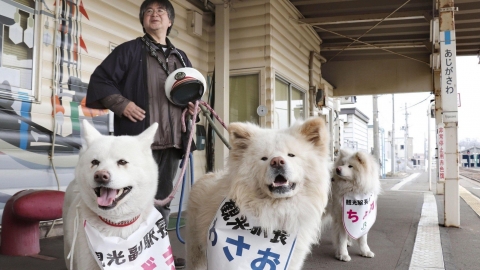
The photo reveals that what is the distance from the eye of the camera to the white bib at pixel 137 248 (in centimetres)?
201

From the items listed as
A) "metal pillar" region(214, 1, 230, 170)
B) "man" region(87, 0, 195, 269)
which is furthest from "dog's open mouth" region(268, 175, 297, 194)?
"metal pillar" region(214, 1, 230, 170)

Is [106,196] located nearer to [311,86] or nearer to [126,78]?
[126,78]

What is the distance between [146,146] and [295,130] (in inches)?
38.9

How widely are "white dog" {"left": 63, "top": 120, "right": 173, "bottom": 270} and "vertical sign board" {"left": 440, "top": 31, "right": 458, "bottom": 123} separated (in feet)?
18.6

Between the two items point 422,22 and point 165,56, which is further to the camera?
point 422,22

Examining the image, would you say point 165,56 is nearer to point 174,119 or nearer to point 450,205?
point 174,119

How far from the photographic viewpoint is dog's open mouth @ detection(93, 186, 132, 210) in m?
1.92

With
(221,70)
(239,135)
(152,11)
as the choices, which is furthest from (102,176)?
(221,70)

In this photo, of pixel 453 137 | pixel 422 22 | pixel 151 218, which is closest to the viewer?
pixel 151 218

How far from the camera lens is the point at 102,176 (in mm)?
1860

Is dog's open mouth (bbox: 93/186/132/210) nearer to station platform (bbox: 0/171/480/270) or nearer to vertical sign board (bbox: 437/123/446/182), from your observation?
station platform (bbox: 0/171/480/270)

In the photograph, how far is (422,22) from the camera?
987 cm

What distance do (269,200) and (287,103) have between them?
6.97 metres

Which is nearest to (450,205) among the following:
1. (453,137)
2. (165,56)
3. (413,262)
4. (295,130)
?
(453,137)
